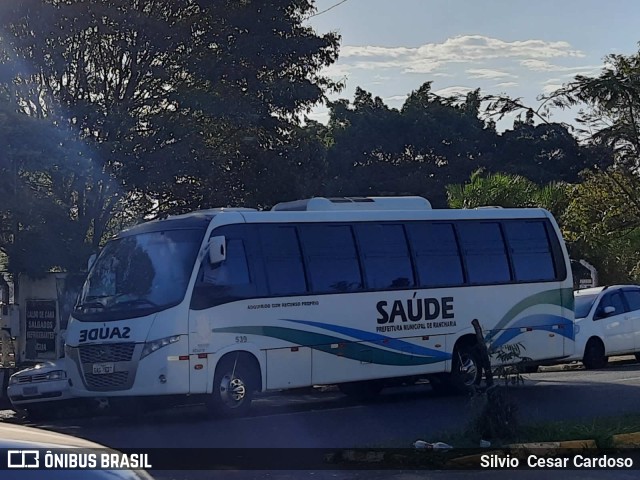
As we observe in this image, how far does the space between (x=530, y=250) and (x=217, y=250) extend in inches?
269

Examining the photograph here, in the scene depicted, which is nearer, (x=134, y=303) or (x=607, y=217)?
(x=134, y=303)

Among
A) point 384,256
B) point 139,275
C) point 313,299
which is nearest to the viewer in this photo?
point 139,275

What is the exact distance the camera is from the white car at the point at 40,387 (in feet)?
49.6

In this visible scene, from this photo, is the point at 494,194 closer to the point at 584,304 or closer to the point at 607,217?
the point at 607,217

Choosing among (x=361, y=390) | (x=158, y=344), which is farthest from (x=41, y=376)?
(x=361, y=390)

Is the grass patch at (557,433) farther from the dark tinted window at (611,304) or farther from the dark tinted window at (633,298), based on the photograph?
the dark tinted window at (633,298)

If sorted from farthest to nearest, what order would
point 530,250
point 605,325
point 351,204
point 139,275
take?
point 605,325 < point 530,250 < point 351,204 < point 139,275

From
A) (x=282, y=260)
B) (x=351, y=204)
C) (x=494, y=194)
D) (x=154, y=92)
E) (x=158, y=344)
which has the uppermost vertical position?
(x=154, y=92)

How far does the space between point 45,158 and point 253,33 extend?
6208 mm

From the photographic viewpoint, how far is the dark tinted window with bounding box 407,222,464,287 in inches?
660

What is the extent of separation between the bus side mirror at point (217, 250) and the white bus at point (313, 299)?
0.09 feet

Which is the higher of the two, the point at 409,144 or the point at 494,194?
the point at 409,144

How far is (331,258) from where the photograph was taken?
51.5 feet

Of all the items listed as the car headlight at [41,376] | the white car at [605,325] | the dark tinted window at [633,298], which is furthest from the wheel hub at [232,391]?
the dark tinted window at [633,298]
